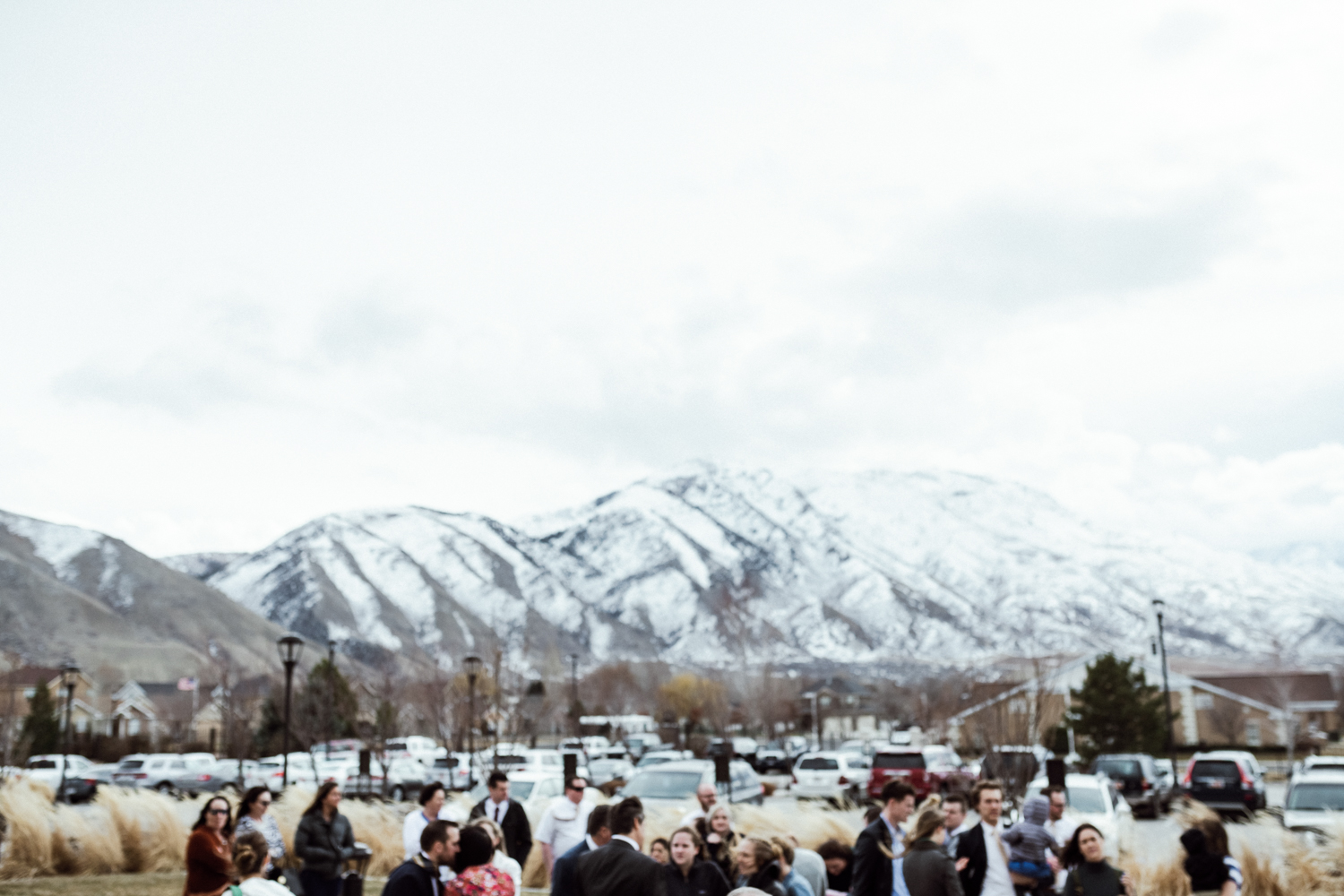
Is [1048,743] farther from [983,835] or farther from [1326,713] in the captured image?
[1326,713]

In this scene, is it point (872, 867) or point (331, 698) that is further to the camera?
point (331, 698)

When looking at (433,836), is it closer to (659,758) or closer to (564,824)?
(564,824)

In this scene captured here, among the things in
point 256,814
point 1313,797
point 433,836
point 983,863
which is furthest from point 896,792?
point 1313,797

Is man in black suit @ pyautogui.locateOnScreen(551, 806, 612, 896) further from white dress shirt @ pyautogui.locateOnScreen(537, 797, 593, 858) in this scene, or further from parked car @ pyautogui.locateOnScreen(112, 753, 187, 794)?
parked car @ pyautogui.locateOnScreen(112, 753, 187, 794)

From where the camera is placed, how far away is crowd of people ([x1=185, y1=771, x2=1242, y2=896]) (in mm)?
6656

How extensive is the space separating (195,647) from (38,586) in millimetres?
26290

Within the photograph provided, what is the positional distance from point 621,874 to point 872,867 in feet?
8.48

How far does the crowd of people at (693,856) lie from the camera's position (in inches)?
262

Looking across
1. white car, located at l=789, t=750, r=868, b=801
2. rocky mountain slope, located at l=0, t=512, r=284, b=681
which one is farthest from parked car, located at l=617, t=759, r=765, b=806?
rocky mountain slope, located at l=0, t=512, r=284, b=681

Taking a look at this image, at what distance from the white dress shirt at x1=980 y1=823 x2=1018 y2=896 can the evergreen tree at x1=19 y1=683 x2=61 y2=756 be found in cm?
5378

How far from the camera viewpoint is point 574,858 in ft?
23.6

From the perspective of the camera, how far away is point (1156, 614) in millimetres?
43000

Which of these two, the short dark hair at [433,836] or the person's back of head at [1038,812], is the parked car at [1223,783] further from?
the short dark hair at [433,836]

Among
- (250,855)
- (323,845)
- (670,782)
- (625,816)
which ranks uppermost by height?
(625,816)
